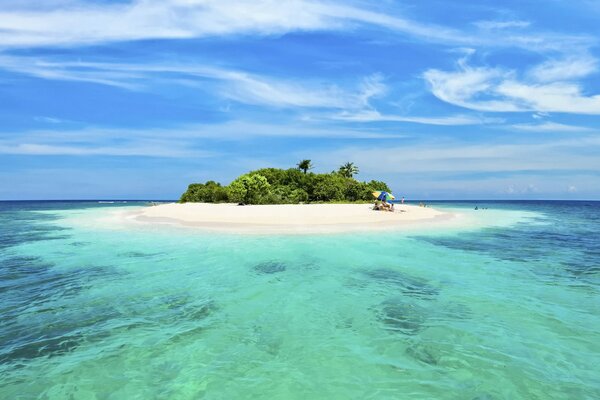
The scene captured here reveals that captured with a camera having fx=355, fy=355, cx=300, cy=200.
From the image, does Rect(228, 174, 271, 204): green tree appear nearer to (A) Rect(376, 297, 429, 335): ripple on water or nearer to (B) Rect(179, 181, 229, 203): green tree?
(B) Rect(179, 181, 229, 203): green tree

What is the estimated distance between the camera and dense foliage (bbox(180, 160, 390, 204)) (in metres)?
59.8

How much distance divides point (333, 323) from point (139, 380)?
452 cm

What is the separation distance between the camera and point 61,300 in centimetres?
1086

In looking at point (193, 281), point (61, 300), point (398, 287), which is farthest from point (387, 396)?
point (61, 300)

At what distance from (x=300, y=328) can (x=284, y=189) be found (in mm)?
57593

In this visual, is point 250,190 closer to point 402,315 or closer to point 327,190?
point 327,190

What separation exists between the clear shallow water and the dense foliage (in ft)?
140

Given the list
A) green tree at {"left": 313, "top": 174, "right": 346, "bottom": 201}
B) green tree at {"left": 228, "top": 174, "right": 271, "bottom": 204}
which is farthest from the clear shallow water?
green tree at {"left": 313, "top": 174, "right": 346, "bottom": 201}

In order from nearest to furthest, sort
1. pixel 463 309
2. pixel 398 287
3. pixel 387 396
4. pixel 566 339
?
pixel 387 396 → pixel 566 339 → pixel 463 309 → pixel 398 287

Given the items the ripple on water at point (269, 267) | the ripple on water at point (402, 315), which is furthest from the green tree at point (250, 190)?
the ripple on water at point (402, 315)

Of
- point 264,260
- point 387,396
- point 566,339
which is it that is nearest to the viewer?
point 387,396

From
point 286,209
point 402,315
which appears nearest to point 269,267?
point 402,315

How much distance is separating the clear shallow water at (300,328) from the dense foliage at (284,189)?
42.6m

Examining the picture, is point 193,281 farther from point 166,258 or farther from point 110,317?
point 166,258
